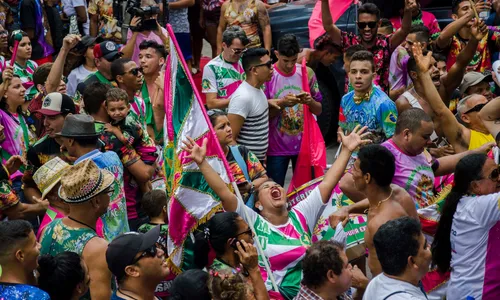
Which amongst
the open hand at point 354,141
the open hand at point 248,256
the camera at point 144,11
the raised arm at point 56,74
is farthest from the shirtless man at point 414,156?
the camera at point 144,11

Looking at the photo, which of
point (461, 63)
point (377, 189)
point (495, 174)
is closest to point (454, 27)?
point (461, 63)

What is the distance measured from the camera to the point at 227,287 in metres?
4.89

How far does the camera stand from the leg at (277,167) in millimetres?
9164

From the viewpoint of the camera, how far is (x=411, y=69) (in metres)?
9.30

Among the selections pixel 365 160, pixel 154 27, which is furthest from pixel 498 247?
pixel 154 27

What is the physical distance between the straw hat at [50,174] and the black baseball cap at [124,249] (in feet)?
3.92

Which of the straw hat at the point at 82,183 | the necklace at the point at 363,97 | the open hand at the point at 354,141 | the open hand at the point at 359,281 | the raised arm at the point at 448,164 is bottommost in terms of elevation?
the open hand at the point at 359,281

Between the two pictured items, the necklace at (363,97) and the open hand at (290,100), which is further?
the open hand at (290,100)

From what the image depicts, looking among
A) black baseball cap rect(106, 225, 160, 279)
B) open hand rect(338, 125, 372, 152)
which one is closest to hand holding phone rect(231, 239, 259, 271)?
black baseball cap rect(106, 225, 160, 279)

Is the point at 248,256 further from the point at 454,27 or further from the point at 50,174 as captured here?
the point at 454,27

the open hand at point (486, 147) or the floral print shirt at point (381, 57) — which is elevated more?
the open hand at point (486, 147)

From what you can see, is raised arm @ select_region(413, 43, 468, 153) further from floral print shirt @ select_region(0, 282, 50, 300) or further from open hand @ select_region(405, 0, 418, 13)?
floral print shirt @ select_region(0, 282, 50, 300)

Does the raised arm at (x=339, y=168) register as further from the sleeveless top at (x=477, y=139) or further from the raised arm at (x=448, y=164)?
the sleeveless top at (x=477, y=139)

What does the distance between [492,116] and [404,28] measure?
337 centimetres
